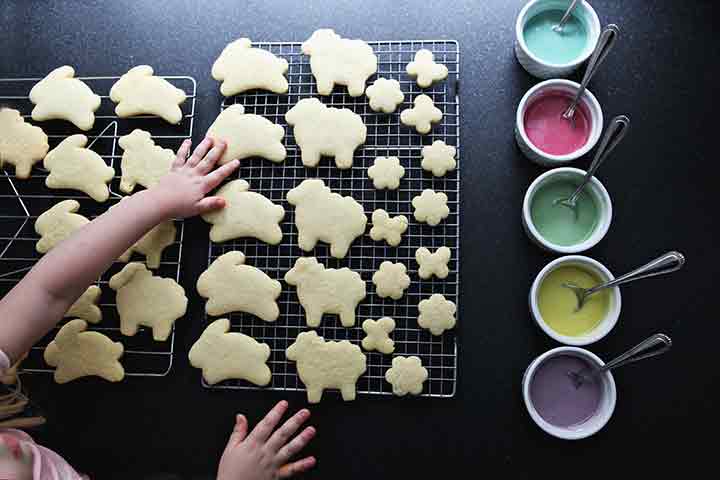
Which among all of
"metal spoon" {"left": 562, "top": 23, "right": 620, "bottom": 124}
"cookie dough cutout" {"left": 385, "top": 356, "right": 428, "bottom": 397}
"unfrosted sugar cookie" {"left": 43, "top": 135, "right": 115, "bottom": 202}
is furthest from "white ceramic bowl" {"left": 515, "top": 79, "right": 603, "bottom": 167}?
"unfrosted sugar cookie" {"left": 43, "top": 135, "right": 115, "bottom": 202}

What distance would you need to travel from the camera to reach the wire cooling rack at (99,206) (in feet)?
3.02

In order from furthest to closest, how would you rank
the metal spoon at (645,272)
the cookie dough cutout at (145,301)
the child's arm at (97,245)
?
the cookie dough cutout at (145,301) → the child's arm at (97,245) → the metal spoon at (645,272)

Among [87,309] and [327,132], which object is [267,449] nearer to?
[87,309]

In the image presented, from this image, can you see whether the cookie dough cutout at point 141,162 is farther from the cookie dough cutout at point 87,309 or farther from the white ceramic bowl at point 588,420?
the white ceramic bowl at point 588,420

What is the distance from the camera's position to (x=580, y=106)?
2.99 ft

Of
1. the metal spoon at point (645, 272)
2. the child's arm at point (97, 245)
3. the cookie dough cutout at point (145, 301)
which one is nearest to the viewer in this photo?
the metal spoon at point (645, 272)

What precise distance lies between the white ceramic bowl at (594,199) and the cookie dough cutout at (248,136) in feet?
1.28

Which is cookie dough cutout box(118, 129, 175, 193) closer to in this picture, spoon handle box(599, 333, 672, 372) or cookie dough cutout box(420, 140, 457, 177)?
cookie dough cutout box(420, 140, 457, 177)

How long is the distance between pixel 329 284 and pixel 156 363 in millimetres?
306

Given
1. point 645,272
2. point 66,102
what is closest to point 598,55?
point 645,272

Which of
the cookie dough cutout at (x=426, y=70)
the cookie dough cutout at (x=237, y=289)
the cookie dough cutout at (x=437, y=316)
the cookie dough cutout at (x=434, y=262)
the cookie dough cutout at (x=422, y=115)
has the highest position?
the cookie dough cutout at (x=426, y=70)

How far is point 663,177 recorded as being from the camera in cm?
94

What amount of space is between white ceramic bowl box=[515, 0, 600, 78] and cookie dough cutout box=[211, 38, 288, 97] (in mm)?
377

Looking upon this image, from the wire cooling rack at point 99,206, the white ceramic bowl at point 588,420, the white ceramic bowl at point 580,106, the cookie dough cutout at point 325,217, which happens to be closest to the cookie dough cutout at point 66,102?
the wire cooling rack at point 99,206
